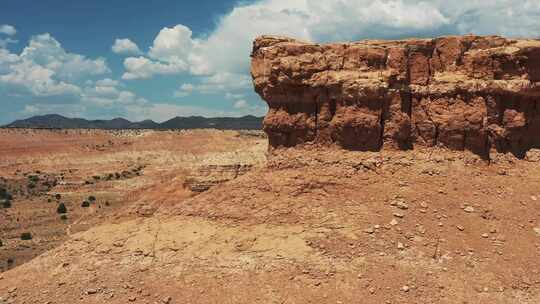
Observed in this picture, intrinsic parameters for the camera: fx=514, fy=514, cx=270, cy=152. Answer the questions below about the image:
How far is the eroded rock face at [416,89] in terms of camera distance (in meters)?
14.5

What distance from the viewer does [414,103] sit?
14.8 m

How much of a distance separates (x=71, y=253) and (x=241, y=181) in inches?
215

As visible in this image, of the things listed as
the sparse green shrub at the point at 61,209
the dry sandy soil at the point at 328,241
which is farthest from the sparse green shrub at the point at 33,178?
the dry sandy soil at the point at 328,241

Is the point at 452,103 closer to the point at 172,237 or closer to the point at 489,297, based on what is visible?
the point at 489,297

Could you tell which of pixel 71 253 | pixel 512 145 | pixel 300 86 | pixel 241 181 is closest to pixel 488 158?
pixel 512 145

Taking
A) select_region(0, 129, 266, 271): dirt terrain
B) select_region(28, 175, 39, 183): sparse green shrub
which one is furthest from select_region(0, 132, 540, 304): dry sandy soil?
select_region(28, 175, 39, 183): sparse green shrub

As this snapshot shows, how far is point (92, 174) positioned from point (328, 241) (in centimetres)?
6879

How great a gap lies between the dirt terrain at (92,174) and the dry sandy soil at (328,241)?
252 cm

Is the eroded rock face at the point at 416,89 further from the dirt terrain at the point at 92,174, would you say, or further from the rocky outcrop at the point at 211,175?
the dirt terrain at the point at 92,174

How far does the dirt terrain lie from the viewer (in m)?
18.6

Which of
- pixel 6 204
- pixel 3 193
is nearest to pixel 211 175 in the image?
pixel 6 204

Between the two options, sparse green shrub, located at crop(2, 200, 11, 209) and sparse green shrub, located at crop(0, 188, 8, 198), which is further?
sparse green shrub, located at crop(0, 188, 8, 198)

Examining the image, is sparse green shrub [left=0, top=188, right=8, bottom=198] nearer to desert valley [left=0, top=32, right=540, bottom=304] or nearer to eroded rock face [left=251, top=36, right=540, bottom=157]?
desert valley [left=0, top=32, right=540, bottom=304]

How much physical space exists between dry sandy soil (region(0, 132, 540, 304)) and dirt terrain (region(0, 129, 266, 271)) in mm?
2518
